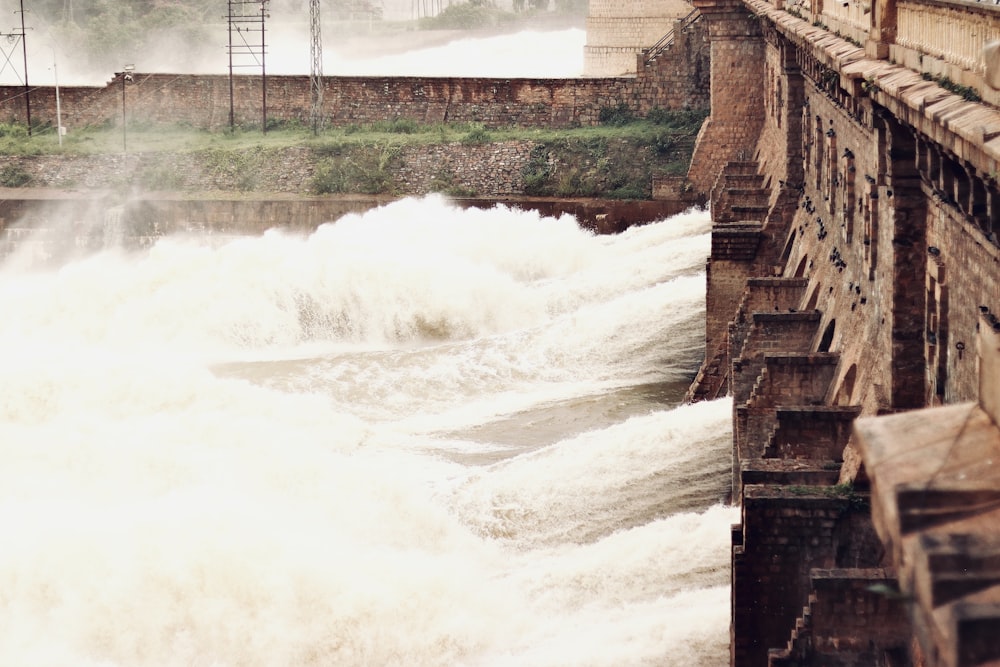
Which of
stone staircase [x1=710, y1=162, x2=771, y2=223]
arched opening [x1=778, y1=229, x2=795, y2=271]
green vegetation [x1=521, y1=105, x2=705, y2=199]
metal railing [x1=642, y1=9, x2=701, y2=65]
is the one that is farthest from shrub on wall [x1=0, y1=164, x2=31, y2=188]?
arched opening [x1=778, y1=229, x2=795, y2=271]

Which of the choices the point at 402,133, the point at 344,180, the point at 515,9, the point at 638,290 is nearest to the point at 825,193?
the point at 638,290

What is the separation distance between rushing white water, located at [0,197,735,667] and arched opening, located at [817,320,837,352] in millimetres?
1432

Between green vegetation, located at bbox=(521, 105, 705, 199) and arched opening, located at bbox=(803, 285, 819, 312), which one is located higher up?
green vegetation, located at bbox=(521, 105, 705, 199)

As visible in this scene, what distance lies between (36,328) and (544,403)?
43.4 feet

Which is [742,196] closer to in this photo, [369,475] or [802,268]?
[802,268]

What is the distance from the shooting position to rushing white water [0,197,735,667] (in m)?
13.4

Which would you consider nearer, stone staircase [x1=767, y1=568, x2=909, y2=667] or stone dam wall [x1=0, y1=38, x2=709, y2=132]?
stone staircase [x1=767, y1=568, x2=909, y2=667]

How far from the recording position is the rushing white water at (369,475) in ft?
44.0

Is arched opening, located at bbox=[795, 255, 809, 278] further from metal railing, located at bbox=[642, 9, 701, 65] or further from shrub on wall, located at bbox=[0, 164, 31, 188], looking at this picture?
shrub on wall, located at bbox=[0, 164, 31, 188]

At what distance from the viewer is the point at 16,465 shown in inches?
714

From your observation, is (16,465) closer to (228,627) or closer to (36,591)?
(36,591)

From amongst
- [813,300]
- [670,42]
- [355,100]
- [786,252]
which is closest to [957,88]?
[813,300]

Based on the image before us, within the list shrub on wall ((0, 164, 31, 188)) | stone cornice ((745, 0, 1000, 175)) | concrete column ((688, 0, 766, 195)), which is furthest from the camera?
shrub on wall ((0, 164, 31, 188))

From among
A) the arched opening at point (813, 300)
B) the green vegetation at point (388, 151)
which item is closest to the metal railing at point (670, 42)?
the green vegetation at point (388, 151)
